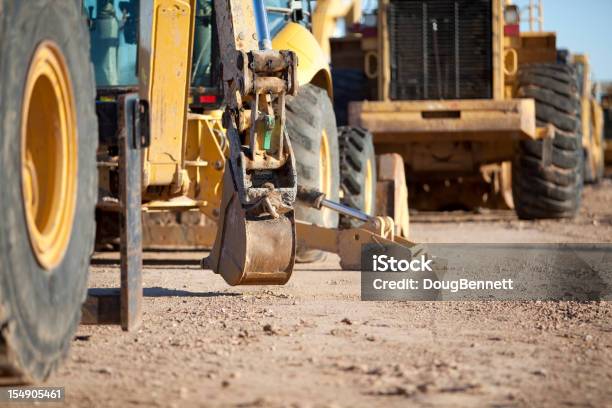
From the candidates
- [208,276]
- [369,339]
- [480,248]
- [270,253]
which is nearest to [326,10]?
[480,248]

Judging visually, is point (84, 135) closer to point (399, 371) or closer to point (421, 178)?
point (399, 371)

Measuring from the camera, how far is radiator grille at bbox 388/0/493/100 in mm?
15711

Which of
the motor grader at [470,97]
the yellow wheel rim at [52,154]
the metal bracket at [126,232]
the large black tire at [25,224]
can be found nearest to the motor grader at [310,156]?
the motor grader at [470,97]

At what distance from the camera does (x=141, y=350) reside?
5859 mm

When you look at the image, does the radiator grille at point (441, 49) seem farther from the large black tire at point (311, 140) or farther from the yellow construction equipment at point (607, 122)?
the yellow construction equipment at point (607, 122)

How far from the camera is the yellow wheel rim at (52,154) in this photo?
4.68 metres

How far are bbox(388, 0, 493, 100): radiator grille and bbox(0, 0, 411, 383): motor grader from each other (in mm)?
4495

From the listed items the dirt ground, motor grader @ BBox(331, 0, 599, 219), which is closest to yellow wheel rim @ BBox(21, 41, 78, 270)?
the dirt ground

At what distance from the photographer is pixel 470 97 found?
15.7 metres

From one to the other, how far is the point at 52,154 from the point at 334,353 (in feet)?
5.63

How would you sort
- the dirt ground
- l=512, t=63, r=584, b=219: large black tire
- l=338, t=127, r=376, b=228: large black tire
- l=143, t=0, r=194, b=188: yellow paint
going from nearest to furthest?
the dirt ground, l=143, t=0, r=194, b=188: yellow paint, l=338, t=127, r=376, b=228: large black tire, l=512, t=63, r=584, b=219: large black tire

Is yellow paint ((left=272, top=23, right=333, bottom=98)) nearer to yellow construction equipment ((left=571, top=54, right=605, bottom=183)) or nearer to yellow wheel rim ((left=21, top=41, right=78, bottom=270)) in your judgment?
yellow wheel rim ((left=21, top=41, right=78, bottom=270))

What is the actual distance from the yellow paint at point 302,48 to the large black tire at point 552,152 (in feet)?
17.7

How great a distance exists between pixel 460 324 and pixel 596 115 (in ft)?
78.0
